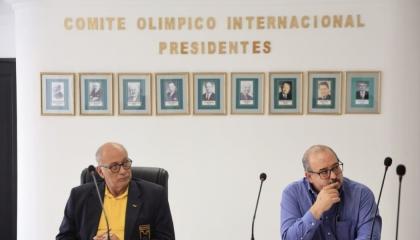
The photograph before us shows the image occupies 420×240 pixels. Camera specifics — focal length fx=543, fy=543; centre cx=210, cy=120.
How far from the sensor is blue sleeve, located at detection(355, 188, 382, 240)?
270cm

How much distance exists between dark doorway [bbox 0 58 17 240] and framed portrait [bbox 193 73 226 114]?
182cm

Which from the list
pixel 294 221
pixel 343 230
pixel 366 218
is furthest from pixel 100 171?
pixel 366 218

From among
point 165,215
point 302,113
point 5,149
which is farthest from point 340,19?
point 5,149

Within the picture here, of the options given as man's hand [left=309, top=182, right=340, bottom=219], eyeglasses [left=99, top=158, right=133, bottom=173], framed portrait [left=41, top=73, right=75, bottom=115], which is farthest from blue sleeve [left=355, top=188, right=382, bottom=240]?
framed portrait [left=41, top=73, right=75, bottom=115]

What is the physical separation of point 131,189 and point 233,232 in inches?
60.8

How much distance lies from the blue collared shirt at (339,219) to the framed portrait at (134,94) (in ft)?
6.04

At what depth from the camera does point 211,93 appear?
4316 mm

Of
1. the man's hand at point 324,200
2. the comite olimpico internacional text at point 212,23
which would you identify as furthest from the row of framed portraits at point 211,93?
the man's hand at point 324,200

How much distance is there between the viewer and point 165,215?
303cm

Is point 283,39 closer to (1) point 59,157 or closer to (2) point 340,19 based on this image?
(2) point 340,19

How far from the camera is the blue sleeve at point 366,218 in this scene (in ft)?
8.86

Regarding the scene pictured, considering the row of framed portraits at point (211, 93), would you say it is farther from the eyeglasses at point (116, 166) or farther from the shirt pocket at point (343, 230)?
the shirt pocket at point (343, 230)

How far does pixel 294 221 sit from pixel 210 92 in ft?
5.67

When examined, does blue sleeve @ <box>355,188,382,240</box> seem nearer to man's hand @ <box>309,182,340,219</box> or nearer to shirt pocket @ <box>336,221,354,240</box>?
shirt pocket @ <box>336,221,354,240</box>
